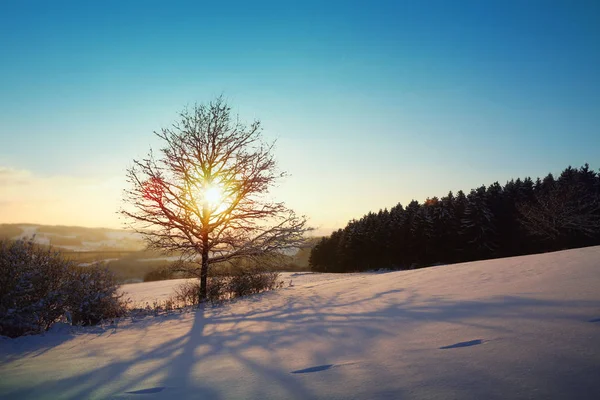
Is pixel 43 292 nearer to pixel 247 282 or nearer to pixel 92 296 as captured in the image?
pixel 92 296

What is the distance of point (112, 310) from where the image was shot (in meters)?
7.15

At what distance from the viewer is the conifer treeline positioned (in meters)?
28.8

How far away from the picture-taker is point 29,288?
539cm

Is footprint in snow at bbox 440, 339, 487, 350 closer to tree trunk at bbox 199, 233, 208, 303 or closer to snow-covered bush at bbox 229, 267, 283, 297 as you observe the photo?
snow-covered bush at bbox 229, 267, 283, 297

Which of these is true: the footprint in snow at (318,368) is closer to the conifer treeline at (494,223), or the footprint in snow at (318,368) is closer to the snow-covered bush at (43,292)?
the snow-covered bush at (43,292)

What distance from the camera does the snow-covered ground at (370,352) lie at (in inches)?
81.3

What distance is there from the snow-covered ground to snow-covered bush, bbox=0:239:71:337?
44cm

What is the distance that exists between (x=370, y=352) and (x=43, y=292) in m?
6.53

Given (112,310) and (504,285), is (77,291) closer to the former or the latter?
(112,310)

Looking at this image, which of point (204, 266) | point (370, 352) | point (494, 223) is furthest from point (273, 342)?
point (494, 223)

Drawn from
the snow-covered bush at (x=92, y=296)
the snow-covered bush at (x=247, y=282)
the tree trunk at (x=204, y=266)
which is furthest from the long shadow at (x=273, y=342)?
the snow-covered bush at (x=247, y=282)

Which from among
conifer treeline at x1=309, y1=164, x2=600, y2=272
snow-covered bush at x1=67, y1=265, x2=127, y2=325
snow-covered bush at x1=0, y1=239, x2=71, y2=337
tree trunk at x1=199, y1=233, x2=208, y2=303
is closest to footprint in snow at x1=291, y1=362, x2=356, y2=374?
snow-covered bush at x1=0, y1=239, x2=71, y2=337

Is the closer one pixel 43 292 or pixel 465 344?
pixel 465 344

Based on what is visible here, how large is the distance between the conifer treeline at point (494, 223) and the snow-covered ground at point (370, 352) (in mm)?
30271
